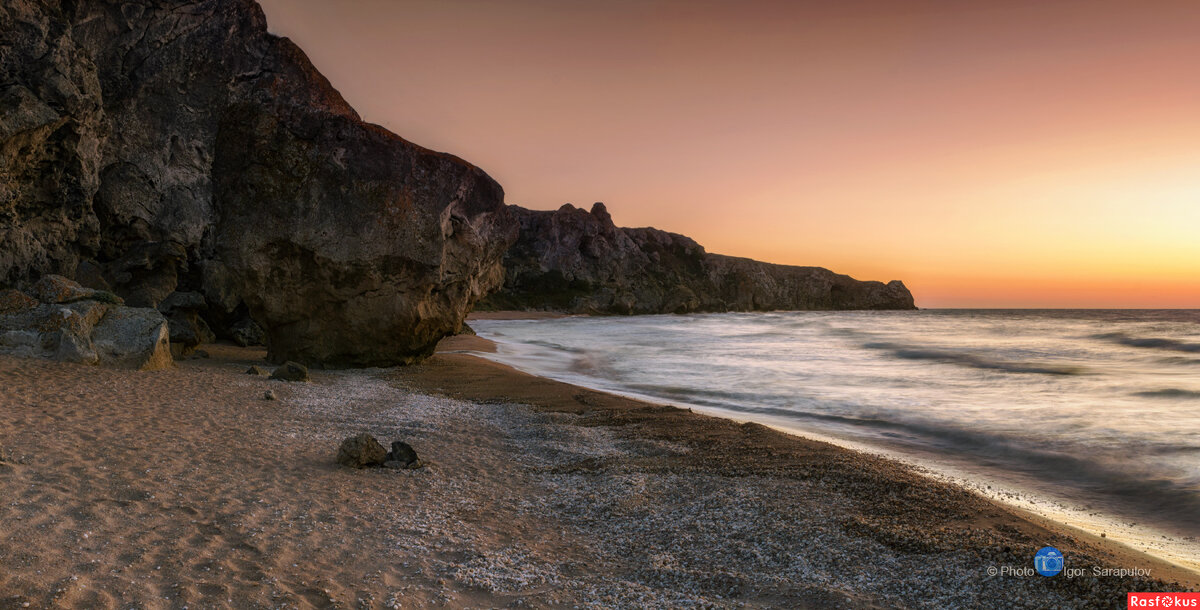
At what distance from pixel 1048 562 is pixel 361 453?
524 centimetres

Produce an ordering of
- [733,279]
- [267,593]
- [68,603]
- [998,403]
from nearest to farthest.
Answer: [68,603]
[267,593]
[998,403]
[733,279]

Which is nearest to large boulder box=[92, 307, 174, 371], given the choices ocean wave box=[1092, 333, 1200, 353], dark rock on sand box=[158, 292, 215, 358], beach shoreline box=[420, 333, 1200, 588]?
dark rock on sand box=[158, 292, 215, 358]

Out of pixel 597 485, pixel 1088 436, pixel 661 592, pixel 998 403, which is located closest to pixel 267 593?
pixel 661 592

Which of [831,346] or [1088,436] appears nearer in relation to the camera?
[1088,436]

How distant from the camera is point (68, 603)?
8.87 feet

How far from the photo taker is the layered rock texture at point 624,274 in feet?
224

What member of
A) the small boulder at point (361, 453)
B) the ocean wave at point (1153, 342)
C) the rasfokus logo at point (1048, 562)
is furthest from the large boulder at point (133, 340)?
the ocean wave at point (1153, 342)

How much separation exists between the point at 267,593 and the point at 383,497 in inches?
69.3

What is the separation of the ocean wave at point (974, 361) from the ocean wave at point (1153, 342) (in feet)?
27.8

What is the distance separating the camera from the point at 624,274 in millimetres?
75688

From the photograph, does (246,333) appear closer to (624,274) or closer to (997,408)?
(997,408)

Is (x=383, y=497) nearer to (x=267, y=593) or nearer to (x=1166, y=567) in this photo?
(x=267, y=593)

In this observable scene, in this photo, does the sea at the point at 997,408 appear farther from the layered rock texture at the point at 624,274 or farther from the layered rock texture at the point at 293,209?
the layered rock texture at the point at 624,274

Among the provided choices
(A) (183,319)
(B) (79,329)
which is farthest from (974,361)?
(B) (79,329)
